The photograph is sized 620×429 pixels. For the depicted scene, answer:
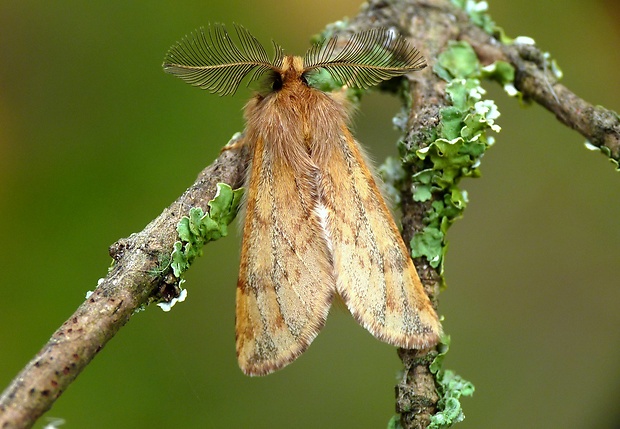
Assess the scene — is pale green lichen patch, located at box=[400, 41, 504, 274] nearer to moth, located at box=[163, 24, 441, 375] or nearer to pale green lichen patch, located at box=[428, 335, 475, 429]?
moth, located at box=[163, 24, 441, 375]

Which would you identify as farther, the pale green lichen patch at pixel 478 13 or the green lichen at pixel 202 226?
the pale green lichen patch at pixel 478 13

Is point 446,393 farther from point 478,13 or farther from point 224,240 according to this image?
point 478,13

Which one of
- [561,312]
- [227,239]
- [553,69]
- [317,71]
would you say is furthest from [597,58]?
[227,239]

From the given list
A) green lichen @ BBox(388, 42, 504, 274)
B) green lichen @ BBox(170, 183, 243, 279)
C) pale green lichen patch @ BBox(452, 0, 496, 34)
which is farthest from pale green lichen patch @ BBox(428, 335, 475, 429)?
pale green lichen patch @ BBox(452, 0, 496, 34)

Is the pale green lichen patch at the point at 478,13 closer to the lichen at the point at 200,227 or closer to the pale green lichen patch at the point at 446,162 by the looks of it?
the pale green lichen patch at the point at 446,162

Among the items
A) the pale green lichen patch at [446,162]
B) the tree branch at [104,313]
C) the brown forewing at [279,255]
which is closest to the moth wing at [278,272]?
the brown forewing at [279,255]

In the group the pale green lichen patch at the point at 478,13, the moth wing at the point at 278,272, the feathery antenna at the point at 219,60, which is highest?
the pale green lichen patch at the point at 478,13
